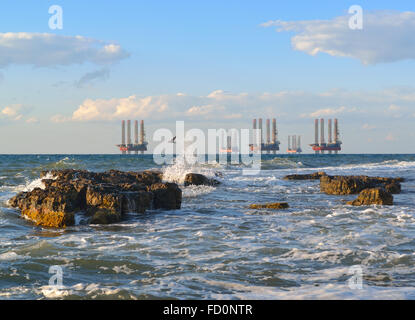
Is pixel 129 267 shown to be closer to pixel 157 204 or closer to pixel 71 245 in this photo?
pixel 71 245

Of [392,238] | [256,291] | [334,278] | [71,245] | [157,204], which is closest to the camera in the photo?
[256,291]

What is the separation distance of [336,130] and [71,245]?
380 ft

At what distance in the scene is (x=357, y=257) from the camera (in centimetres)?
590

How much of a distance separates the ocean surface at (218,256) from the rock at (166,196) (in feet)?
2.63

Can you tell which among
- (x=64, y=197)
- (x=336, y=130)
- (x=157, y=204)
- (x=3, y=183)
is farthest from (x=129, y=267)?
(x=336, y=130)

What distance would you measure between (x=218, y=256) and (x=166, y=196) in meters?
5.04

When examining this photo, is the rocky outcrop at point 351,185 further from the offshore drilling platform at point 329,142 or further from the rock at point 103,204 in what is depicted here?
the offshore drilling platform at point 329,142

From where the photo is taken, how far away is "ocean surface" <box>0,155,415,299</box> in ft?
15.1

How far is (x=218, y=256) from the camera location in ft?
19.8

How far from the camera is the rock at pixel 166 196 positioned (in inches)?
427

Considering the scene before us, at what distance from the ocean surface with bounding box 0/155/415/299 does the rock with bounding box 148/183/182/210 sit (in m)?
0.80

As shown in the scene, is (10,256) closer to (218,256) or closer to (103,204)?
(218,256)

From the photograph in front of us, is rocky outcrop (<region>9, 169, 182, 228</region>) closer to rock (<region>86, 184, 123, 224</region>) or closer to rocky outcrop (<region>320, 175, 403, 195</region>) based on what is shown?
rock (<region>86, 184, 123, 224</region>)

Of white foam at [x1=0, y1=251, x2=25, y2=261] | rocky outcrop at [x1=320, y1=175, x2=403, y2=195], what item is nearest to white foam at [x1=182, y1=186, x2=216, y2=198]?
rocky outcrop at [x1=320, y1=175, x2=403, y2=195]
